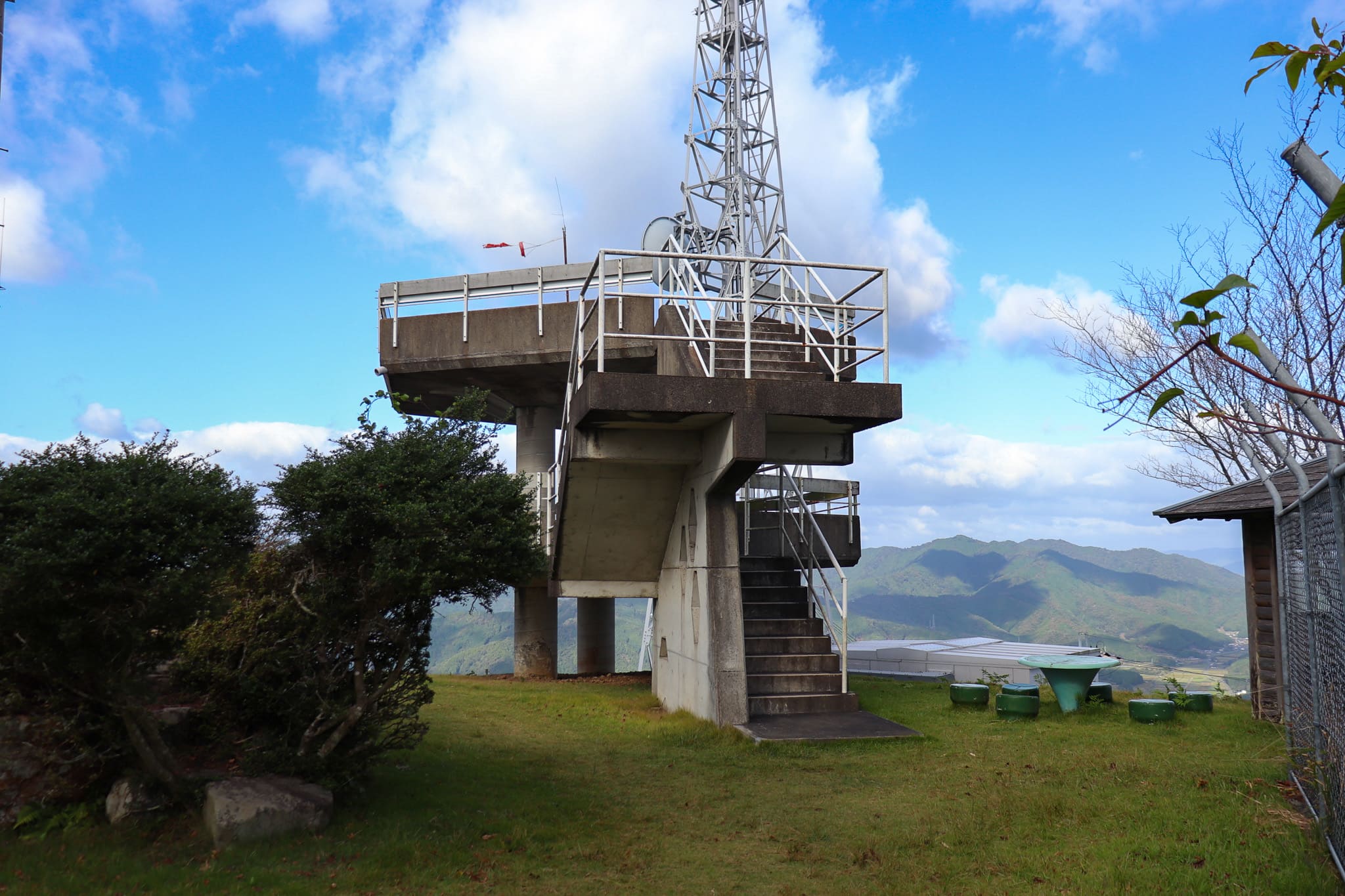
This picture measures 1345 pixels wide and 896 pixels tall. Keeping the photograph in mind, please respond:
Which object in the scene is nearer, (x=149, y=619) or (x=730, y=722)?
(x=149, y=619)

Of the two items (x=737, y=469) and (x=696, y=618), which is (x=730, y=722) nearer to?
(x=696, y=618)

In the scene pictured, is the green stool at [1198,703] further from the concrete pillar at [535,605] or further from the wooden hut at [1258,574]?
the concrete pillar at [535,605]

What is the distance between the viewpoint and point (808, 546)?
13.3 metres

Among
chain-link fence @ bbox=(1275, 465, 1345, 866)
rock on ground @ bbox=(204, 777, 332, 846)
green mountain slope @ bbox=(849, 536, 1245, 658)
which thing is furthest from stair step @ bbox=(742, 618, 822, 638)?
green mountain slope @ bbox=(849, 536, 1245, 658)

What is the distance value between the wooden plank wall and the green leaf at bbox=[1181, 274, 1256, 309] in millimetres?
10865

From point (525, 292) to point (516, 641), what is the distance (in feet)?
24.8

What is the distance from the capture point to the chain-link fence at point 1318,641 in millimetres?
5041

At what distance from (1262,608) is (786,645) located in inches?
233

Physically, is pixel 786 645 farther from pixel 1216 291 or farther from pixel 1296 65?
pixel 1216 291

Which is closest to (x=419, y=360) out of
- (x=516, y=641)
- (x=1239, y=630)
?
(x=516, y=641)

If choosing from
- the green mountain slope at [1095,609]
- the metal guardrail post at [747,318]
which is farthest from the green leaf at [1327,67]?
the green mountain slope at [1095,609]

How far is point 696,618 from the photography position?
12156 mm

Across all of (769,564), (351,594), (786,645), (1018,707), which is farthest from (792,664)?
(351,594)

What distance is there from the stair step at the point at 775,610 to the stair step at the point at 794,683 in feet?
3.85
